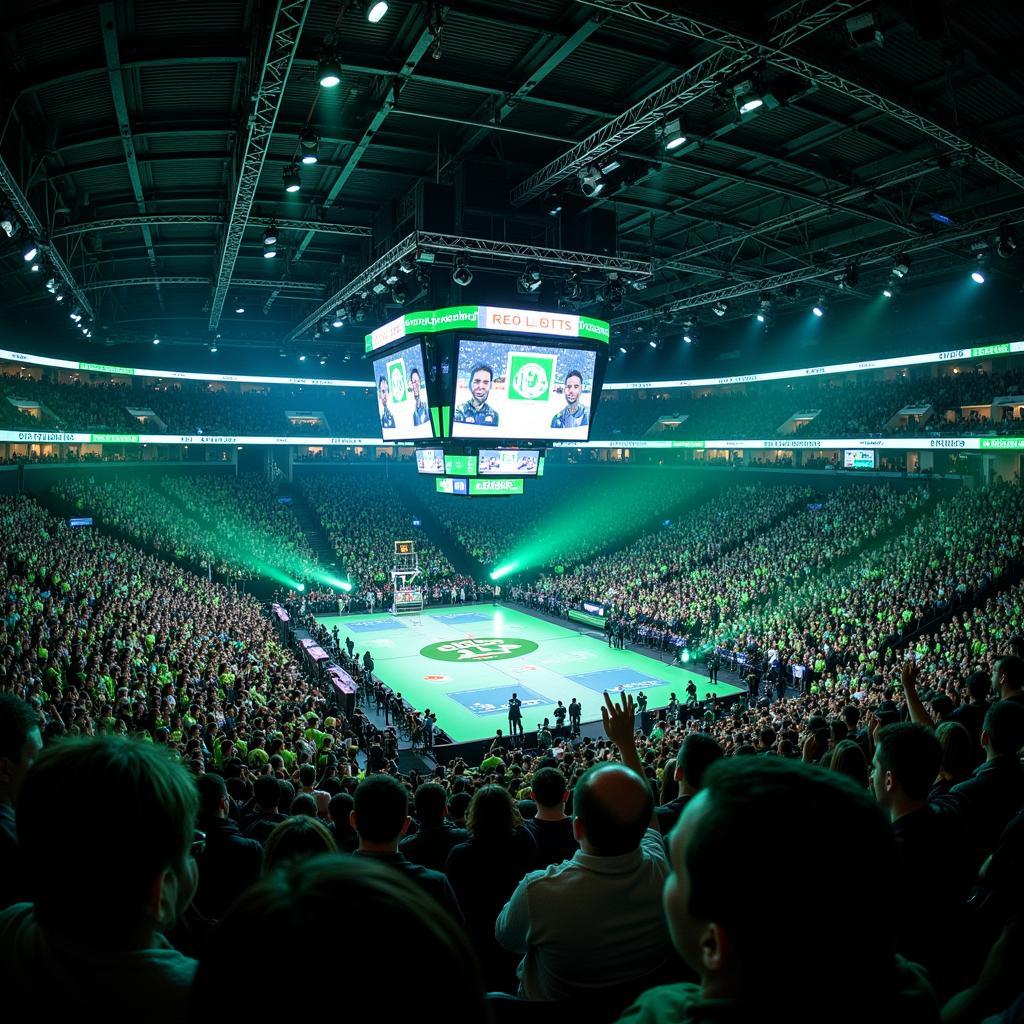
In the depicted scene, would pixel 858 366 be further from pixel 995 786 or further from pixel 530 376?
pixel 995 786

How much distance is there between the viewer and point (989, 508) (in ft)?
91.0

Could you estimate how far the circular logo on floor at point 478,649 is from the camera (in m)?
28.1

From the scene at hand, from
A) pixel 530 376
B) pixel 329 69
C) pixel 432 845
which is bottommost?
pixel 432 845

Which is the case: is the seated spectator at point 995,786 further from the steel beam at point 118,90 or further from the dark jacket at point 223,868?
the steel beam at point 118,90

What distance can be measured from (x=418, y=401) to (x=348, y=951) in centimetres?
2077

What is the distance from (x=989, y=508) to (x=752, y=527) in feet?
35.3

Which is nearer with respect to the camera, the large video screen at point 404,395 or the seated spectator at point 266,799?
the seated spectator at point 266,799

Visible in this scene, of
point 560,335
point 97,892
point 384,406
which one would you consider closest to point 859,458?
point 560,335

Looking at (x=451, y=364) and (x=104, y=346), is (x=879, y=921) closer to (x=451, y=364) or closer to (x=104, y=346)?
(x=451, y=364)

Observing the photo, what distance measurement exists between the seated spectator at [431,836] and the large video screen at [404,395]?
622 inches

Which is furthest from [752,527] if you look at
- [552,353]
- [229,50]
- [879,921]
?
[879,921]

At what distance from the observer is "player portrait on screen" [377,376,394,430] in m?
23.5

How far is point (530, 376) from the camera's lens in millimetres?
20516

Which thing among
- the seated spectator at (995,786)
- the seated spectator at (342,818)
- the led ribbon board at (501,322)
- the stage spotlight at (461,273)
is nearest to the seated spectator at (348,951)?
the seated spectator at (995,786)
